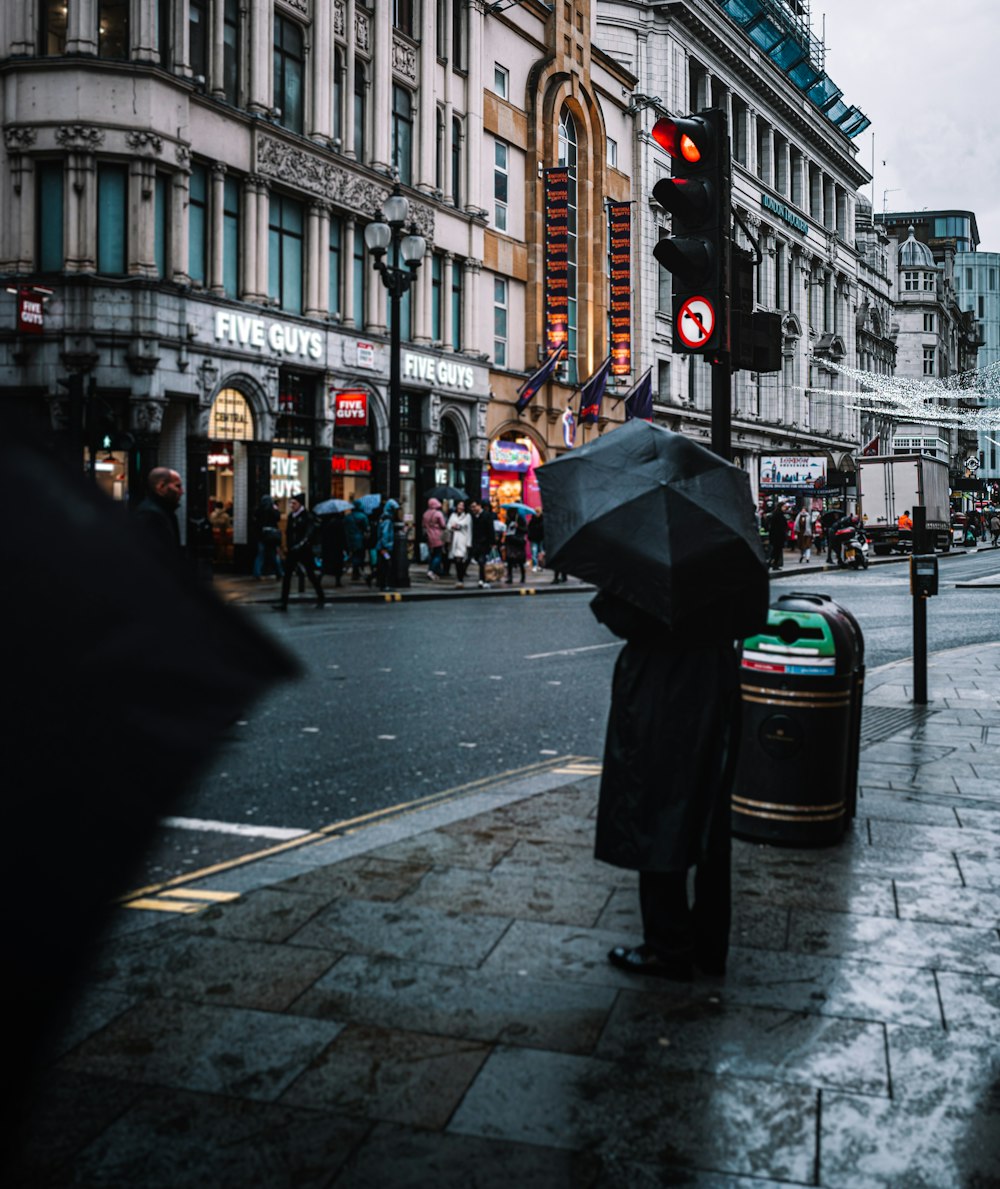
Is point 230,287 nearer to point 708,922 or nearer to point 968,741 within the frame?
point 968,741

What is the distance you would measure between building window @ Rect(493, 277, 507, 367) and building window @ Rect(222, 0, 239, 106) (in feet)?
40.4

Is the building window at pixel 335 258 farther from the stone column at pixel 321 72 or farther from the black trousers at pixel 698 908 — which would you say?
the black trousers at pixel 698 908

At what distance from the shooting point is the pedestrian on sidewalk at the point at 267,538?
22.9 m

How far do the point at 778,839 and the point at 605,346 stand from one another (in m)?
40.2

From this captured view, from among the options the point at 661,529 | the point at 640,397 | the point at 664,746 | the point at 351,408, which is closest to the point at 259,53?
the point at 351,408

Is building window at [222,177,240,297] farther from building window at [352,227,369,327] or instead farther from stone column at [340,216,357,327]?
building window at [352,227,369,327]

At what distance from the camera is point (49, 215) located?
78.7 feet

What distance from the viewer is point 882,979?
12.9 feet

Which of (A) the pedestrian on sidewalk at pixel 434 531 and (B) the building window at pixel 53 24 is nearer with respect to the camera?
(B) the building window at pixel 53 24

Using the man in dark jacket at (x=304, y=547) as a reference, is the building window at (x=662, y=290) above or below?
above

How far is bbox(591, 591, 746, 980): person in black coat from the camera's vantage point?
12.8ft

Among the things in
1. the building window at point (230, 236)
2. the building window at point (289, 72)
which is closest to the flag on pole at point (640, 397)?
the building window at point (289, 72)

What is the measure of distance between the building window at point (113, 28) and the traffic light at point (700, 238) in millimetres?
21045

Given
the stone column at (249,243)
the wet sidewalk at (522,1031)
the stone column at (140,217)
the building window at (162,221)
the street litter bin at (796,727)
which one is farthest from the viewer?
the stone column at (249,243)
